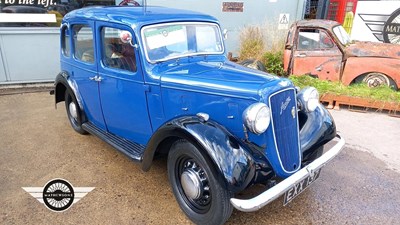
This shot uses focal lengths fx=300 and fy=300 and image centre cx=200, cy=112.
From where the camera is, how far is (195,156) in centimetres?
229

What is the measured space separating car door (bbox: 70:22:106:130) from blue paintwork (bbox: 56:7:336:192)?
25 millimetres

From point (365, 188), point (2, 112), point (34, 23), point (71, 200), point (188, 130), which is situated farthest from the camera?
point (34, 23)

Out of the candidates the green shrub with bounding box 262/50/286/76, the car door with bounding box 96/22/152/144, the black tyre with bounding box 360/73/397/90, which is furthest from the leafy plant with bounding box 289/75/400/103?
the car door with bounding box 96/22/152/144

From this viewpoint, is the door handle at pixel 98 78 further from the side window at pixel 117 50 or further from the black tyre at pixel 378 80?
the black tyre at pixel 378 80

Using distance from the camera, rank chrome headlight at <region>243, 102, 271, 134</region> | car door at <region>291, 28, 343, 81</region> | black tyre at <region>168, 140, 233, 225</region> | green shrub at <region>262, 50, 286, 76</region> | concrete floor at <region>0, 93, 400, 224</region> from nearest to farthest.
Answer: chrome headlight at <region>243, 102, 271, 134</region> → black tyre at <region>168, 140, 233, 225</region> → concrete floor at <region>0, 93, 400, 224</region> → car door at <region>291, 28, 343, 81</region> → green shrub at <region>262, 50, 286, 76</region>

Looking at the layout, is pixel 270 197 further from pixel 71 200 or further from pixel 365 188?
pixel 71 200

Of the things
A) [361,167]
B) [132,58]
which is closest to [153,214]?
[132,58]

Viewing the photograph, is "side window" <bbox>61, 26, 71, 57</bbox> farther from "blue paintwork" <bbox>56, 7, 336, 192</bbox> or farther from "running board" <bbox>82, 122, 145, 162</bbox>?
"running board" <bbox>82, 122, 145, 162</bbox>

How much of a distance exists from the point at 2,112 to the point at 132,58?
3419mm

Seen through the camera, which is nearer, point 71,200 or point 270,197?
point 270,197

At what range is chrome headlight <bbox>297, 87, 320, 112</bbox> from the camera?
272 centimetres

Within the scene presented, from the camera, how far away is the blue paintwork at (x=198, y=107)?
220 cm

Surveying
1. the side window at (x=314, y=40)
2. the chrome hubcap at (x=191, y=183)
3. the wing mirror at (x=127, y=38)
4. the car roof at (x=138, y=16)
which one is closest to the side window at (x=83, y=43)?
the car roof at (x=138, y=16)

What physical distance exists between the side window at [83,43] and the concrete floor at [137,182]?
1.13 metres
